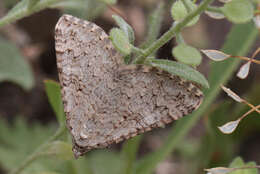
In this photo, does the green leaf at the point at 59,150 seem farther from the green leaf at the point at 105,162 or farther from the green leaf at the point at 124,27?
the green leaf at the point at 105,162

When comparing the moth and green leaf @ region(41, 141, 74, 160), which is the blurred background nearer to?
green leaf @ region(41, 141, 74, 160)

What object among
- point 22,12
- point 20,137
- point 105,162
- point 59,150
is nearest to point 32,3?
point 22,12

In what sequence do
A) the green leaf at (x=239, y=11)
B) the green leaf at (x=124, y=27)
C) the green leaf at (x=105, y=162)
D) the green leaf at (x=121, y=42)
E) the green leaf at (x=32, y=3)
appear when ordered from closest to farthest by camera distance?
the green leaf at (x=239, y=11) < the green leaf at (x=121, y=42) < the green leaf at (x=124, y=27) < the green leaf at (x=32, y=3) < the green leaf at (x=105, y=162)

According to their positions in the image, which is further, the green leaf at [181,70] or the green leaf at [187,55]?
Answer: the green leaf at [181,70]

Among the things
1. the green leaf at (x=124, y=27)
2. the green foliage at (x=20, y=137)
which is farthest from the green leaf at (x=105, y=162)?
the green leaf at (x=124, y=27)

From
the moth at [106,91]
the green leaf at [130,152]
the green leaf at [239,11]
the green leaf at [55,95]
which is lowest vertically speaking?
the green leaf at [130,152]

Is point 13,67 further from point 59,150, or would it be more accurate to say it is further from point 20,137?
point 59,150

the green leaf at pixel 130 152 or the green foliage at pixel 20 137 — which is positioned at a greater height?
the green leaf at pixel 130 152

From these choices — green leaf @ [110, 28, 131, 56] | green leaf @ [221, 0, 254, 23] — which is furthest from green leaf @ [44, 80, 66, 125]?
green leaf @ [221, 0, 254, 23]
